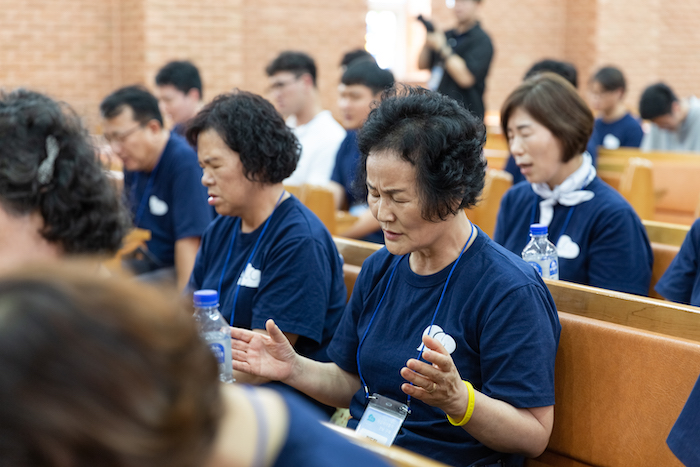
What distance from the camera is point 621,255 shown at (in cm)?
238

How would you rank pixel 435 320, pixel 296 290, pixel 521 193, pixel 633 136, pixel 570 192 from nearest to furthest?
pixel 435 320
pixel 296 290
pixel 570 192
pixel 521 193
pixel 633 136

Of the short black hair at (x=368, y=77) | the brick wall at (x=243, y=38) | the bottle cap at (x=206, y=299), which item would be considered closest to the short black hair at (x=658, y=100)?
the short black hair at (x=368, y=77)

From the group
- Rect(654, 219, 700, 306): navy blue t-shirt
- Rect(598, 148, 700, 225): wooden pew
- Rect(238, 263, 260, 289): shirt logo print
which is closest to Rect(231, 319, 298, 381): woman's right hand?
Rect(238, 263, 260, 289): shirt logo print

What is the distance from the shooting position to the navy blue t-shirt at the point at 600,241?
93.6 inches

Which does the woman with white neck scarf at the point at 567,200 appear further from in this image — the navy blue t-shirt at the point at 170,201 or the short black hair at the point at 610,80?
the short black hair at the point at 610,80

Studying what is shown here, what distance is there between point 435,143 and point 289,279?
0.62 metres

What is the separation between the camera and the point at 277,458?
65 cm

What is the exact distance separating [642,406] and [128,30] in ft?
22.5

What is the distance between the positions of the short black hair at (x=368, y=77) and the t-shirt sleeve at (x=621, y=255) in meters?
2.05

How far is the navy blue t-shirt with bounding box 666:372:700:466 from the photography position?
1372 mm

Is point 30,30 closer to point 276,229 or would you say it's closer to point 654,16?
point 276,229

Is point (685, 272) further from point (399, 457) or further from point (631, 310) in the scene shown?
point (399, 457)

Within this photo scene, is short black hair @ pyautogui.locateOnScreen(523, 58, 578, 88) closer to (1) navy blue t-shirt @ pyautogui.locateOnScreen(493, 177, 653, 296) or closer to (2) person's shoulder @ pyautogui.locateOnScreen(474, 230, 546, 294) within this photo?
(1) navy blue t-shirt @ pyautogui.locateOnScreen(493, 177, 653, 296)

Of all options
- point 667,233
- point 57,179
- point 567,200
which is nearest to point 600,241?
point 567,200
